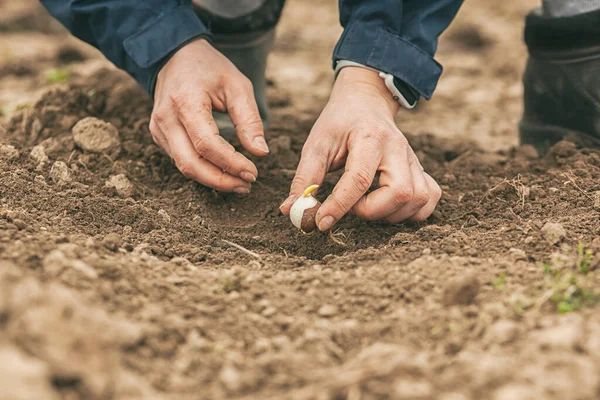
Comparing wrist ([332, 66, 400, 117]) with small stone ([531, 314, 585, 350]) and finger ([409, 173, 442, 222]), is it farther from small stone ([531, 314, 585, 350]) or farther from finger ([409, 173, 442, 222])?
small stone ([531, 314, 585, 350])

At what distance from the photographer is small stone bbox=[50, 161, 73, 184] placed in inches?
87.9

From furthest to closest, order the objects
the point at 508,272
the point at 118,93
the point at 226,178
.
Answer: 1. the point at 118,93
2. the point at 226,178
3. the point at 508,272

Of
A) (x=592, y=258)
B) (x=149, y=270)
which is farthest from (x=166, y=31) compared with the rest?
(x=592, y=258)

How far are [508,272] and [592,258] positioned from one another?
0.21m

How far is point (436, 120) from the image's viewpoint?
3.56 metres

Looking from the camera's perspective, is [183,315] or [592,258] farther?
[592,258]

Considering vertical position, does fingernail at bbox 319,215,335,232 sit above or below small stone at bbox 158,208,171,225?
above

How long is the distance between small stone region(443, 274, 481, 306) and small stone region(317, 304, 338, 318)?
25 cm

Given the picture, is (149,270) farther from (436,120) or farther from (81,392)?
(436,120)

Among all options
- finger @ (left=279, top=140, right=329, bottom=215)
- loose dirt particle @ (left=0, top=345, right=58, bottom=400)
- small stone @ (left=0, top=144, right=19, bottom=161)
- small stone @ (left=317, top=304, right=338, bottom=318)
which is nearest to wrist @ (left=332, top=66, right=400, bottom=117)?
finger @ (left=279, top=140, right=329, bottom=215)

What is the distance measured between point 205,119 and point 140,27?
50 cm

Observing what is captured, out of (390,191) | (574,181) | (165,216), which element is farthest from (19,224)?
(574,181)

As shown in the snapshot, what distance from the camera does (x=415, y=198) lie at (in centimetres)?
196

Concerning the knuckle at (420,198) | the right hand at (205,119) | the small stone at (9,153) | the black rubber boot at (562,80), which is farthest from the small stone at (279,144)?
the black rubber boot at (562,80)
